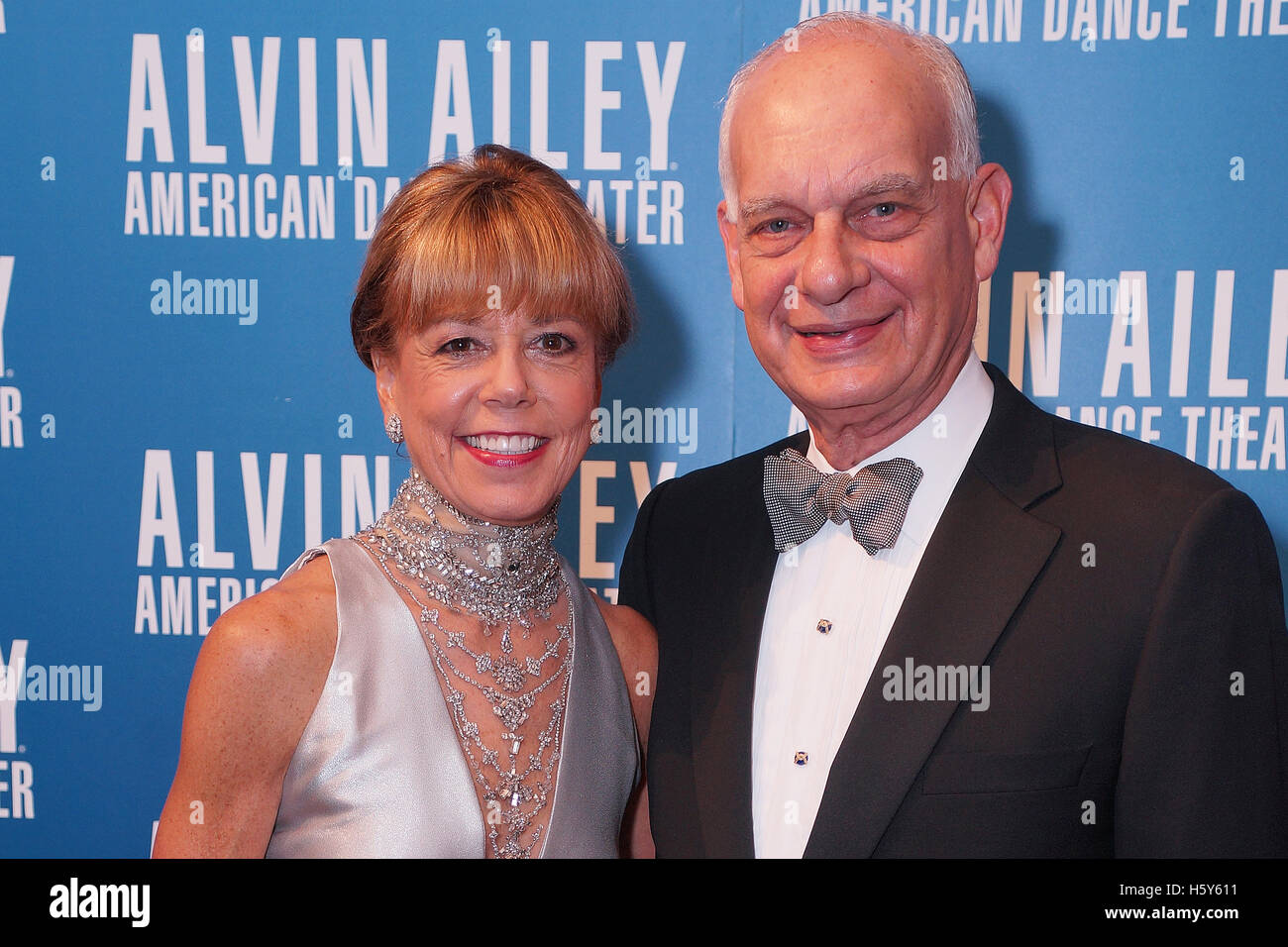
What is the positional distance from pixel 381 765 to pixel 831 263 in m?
1.02

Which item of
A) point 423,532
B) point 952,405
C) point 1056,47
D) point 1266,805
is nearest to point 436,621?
point 423,532

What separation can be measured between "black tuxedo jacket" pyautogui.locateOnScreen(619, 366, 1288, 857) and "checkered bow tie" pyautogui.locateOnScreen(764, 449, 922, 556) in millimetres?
78

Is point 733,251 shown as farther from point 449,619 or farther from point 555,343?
point 449,619

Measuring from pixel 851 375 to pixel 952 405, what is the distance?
19cm

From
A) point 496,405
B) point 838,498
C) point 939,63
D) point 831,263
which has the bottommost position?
point 838,498

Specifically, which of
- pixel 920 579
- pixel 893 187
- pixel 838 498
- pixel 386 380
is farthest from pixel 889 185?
pixel 386 380

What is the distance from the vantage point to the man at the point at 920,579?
4.88ft

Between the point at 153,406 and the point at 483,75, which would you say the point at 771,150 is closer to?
the point at 483,75

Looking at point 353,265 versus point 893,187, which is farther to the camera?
point 353,265

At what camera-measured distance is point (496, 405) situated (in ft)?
5.79

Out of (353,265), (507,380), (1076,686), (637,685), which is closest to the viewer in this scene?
(1076,686)

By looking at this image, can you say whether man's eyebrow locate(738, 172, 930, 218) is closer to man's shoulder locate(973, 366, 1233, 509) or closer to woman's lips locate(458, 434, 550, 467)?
man's shoulder locate(973, 366, 1233, 509)

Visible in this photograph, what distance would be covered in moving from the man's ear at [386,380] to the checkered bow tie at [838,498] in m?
0.64

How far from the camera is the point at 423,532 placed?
1846 millimetres
